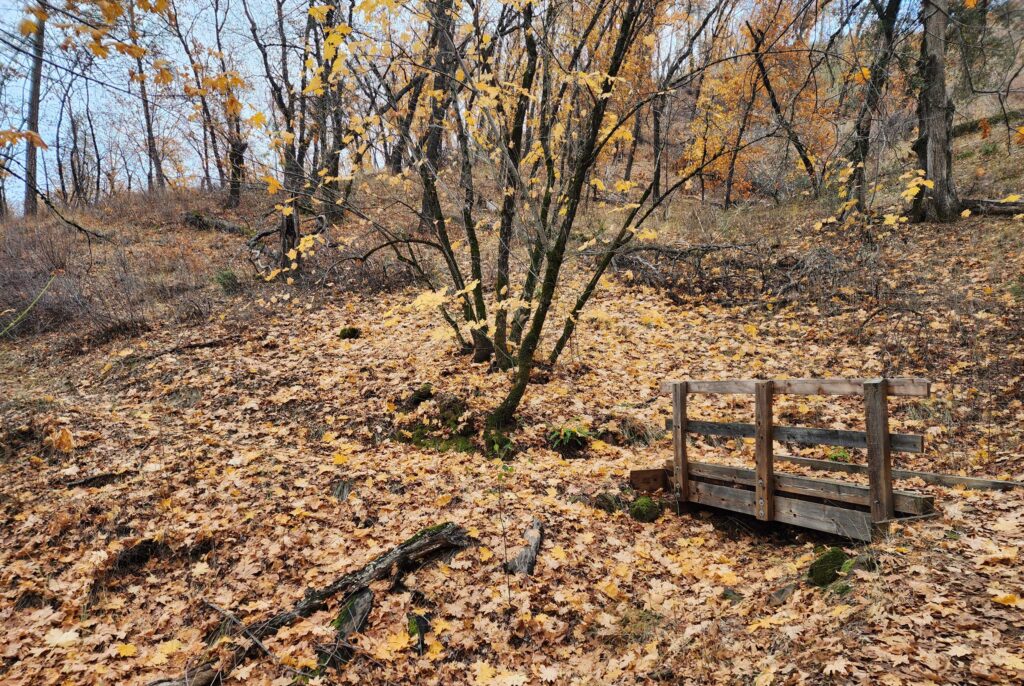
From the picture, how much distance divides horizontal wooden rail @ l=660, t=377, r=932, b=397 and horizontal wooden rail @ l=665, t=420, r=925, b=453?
13.6 inches

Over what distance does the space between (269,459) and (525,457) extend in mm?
3291

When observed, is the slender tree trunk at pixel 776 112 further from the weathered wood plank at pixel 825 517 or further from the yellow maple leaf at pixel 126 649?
the yellow maple leaf at pixel 126 649

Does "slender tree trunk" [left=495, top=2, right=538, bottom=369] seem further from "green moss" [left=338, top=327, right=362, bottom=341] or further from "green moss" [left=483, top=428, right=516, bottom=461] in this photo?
"green moss" [left=338, top=327, right=362, bottom=341]

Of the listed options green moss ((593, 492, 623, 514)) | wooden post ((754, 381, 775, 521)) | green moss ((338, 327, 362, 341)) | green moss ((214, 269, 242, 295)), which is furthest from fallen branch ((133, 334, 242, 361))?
wooden post ((754, 381, 775, 521))

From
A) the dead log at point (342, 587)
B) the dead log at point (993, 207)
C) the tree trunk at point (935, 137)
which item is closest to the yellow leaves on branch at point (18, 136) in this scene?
the dead log at point (342, 587)

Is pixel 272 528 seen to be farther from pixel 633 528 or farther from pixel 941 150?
pixel 941 150

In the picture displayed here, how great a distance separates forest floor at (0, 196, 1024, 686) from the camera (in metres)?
3.90

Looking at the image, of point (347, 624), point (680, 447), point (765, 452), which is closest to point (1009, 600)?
point (765, 452)

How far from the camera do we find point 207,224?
1875 cm

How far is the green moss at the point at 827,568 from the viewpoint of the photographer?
13.8 feet

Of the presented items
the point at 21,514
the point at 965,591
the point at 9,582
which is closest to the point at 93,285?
the point at 21,514

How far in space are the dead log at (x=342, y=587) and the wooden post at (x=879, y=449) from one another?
365 cm

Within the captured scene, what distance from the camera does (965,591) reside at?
355 centimetres

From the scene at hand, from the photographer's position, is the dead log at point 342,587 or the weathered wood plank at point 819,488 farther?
the weathered wood plank at point 819,488
